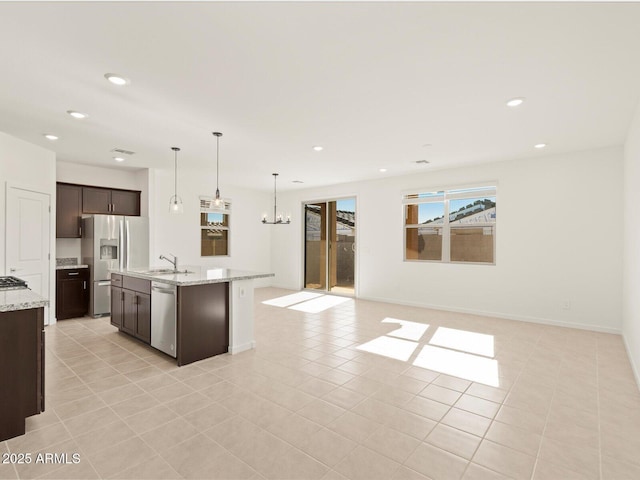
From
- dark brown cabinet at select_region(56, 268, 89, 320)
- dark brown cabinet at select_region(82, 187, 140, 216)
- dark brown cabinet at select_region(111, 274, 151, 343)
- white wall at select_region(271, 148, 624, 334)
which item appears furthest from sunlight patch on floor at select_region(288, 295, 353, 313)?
dark brown cabinet at select_region(82, 187, 140, 216)

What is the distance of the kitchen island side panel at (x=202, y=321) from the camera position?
11.4 ft

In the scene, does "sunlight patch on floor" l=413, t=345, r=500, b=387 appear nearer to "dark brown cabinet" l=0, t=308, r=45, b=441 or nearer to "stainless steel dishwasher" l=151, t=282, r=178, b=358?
"stainless steel dishwasher" l=151, t=282, r=178, b=358

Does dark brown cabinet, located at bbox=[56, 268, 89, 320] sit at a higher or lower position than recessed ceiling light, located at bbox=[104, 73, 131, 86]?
lower

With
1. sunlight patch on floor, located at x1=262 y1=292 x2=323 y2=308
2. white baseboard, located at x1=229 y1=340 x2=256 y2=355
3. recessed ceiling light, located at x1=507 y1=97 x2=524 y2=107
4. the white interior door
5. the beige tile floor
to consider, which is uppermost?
recessed ceiling light, located at x1=507 y1=97 x2=524 y2=107

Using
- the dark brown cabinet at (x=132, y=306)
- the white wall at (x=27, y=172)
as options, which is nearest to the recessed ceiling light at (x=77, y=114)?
the white wall at (x=27, y=172)

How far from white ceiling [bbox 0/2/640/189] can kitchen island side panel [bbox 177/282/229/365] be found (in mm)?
1924

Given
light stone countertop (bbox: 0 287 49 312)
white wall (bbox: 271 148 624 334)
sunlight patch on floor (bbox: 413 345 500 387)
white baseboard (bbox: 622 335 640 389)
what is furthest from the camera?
white wall (bbox: 271 148 624 334)

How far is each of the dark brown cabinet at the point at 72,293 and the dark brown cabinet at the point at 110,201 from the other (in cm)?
114

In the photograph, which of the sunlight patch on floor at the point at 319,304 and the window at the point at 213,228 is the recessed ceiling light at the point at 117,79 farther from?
the window at the point at 213,228

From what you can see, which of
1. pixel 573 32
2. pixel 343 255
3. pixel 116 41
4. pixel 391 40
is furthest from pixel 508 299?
pixel 116 41

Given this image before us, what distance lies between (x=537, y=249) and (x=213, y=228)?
658cm

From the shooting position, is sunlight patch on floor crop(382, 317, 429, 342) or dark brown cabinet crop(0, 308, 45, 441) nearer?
dark brown cabinet crop(0, 308, 45, 441)

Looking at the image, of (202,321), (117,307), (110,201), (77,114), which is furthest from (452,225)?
(110,201)

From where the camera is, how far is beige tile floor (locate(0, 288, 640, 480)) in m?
1.97
